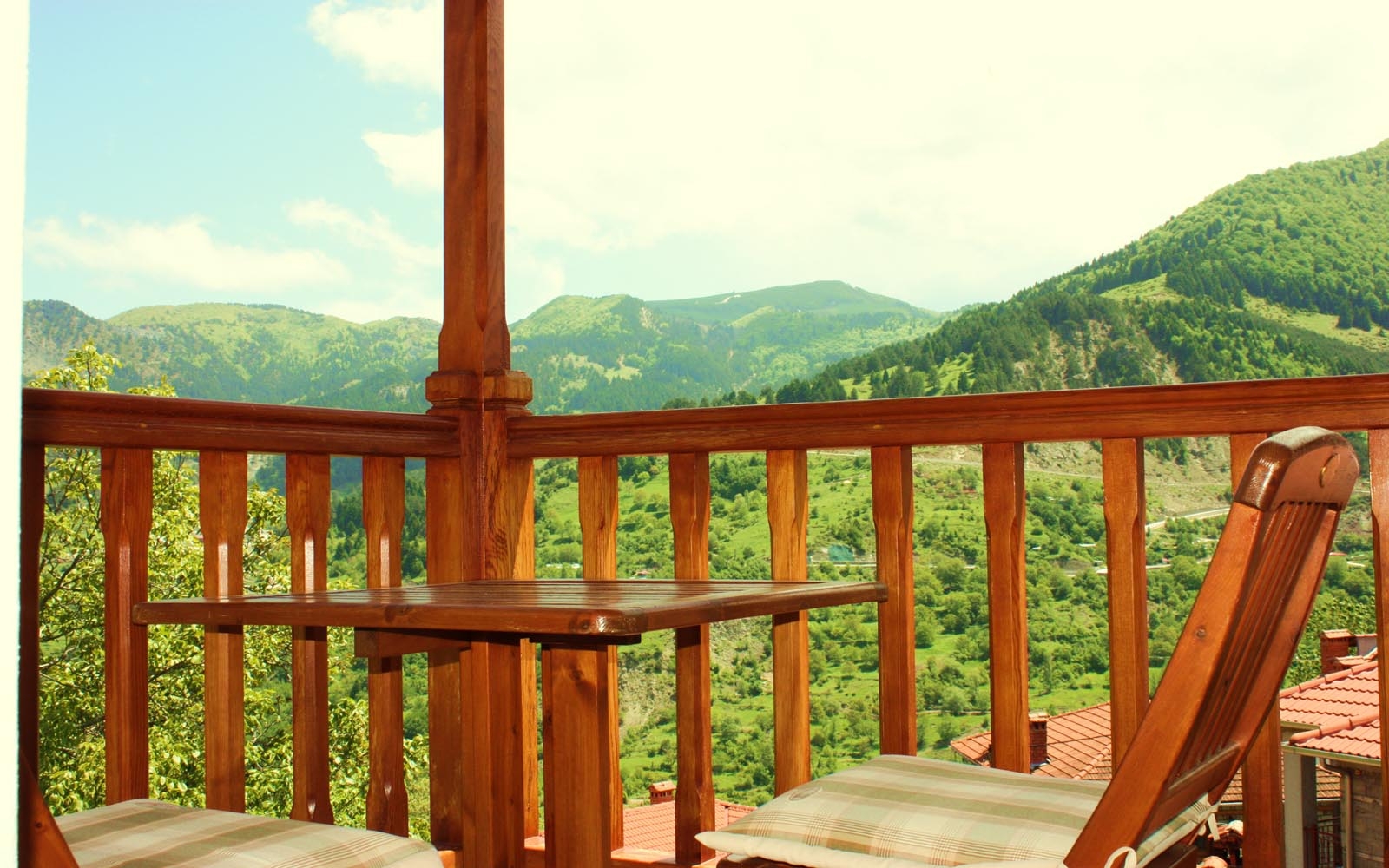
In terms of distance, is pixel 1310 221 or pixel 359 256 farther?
pixel 359 256

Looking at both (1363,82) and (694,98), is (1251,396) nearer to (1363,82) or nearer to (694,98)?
(694,98)

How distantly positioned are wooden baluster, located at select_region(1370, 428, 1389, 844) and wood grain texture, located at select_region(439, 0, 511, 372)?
2007mm

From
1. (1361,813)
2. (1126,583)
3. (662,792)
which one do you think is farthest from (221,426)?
(662,792)

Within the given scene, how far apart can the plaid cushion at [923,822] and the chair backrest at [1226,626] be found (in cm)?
13

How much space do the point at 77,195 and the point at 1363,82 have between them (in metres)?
27.4

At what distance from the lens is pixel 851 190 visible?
2377cm

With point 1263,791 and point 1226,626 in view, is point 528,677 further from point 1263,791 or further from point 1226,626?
point 1226,626

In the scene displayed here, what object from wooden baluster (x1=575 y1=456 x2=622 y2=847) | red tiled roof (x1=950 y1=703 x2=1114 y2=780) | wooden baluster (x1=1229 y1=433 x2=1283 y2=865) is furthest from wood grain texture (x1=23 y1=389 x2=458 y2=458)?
red tiled roof (x1=950 y1=703 x2=1114 y2=780)

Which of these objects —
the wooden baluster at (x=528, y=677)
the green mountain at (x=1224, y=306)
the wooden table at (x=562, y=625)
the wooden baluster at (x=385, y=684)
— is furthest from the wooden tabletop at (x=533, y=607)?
the green mountain at (x=1224, y=306)

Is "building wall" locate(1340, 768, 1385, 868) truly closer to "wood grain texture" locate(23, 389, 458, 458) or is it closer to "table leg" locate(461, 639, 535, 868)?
"table leg" locate(461, 639, 535, 868)

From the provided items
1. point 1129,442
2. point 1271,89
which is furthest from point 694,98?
point 1129,442

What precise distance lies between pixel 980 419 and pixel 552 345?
27.2 ft

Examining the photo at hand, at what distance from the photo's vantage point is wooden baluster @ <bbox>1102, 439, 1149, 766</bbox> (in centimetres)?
236

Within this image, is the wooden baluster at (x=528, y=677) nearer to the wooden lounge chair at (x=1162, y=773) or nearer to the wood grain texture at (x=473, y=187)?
the wood grain texture at (x=473, y=187)
